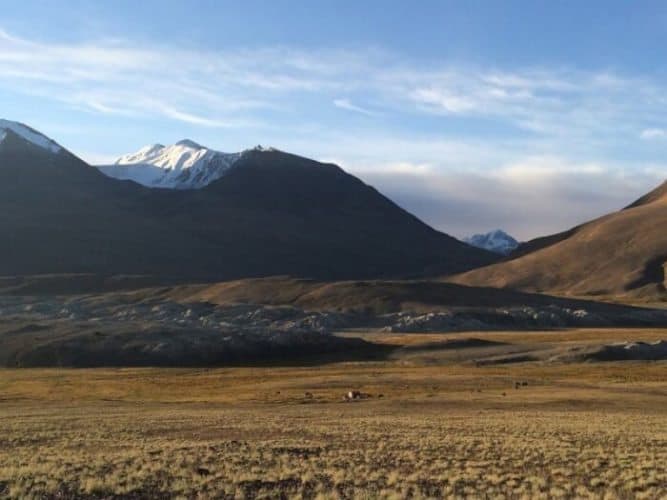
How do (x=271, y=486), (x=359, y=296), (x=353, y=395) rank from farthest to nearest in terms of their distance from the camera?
1. (x=359, y=296)
2. (x=353, y=395)
3. (x=271, y=486)

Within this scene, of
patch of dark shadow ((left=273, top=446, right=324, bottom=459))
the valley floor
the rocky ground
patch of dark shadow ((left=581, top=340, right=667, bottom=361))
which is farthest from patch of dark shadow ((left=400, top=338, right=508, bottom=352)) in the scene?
patch of dark shadow ((left=273, top=446, right=324, bottom=459))

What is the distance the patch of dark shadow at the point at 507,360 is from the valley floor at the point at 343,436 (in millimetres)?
11286

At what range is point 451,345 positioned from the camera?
316 ft

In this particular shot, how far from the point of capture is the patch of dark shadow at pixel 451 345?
94938 millimetres

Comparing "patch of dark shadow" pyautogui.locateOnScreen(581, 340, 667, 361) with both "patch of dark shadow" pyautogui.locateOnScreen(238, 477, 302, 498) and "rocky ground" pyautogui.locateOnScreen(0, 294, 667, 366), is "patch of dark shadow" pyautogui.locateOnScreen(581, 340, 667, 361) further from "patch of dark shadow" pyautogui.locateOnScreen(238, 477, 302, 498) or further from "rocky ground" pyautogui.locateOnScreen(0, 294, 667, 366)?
"patch of dark shadow" pyautogui.locateOnScreen(238, 477, 302, 498)

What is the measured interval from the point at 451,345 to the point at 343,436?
218ft

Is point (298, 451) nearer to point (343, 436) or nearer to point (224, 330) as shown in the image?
point (343, 436)

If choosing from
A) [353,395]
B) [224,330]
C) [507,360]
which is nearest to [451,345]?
[507,360]

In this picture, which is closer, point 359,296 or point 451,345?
point 451,345

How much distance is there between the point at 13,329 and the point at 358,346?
135ft

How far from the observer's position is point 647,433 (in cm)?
3164

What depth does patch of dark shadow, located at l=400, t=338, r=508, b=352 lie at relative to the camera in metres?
94.9

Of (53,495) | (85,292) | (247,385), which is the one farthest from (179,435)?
(85,292)

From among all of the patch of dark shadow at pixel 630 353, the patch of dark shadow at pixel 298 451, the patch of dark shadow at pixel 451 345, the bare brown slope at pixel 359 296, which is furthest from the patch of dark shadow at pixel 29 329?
the patch of dark shadow at pixel 298 451
